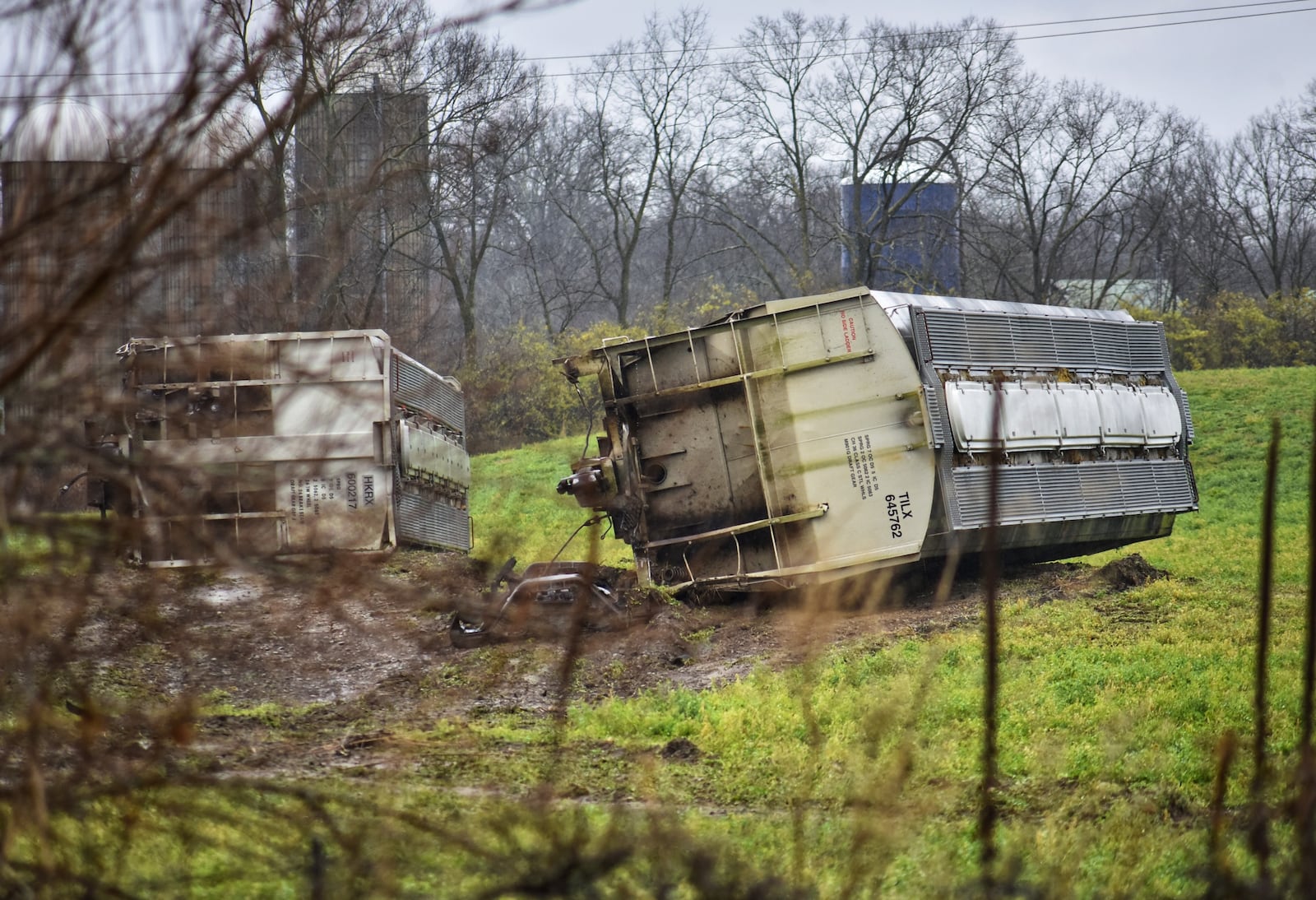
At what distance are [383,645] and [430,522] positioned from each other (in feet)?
36.3

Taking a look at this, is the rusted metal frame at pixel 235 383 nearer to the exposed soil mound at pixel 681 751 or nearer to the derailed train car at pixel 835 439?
the exposed soil mound at pixel 681 751

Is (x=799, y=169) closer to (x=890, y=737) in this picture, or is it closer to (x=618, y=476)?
(x=618, y=476)

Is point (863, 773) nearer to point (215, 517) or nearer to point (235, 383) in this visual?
point (235, 383)

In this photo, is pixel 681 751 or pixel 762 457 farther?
pixel 762 457

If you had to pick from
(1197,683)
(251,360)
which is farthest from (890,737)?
(251,360)

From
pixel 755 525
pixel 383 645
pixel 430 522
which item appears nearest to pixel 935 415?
pixel 755 525

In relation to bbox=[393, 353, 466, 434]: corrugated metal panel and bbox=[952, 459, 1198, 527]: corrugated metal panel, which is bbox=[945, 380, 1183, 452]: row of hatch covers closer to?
bbox=[952, 459, 1198, 527]: corrugated metal panel

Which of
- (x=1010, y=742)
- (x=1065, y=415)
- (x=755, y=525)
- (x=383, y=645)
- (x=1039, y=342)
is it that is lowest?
(x=1010, y=742)

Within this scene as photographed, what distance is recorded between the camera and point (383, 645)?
6.53 m

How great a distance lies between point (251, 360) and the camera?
3367 millimetres

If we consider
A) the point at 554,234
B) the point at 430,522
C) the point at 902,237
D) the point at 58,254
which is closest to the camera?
the point at 58,254

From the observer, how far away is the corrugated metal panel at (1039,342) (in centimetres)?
1390

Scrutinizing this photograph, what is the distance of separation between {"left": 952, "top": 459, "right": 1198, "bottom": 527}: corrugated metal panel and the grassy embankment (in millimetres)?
1204

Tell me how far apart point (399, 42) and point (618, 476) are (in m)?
11.1
